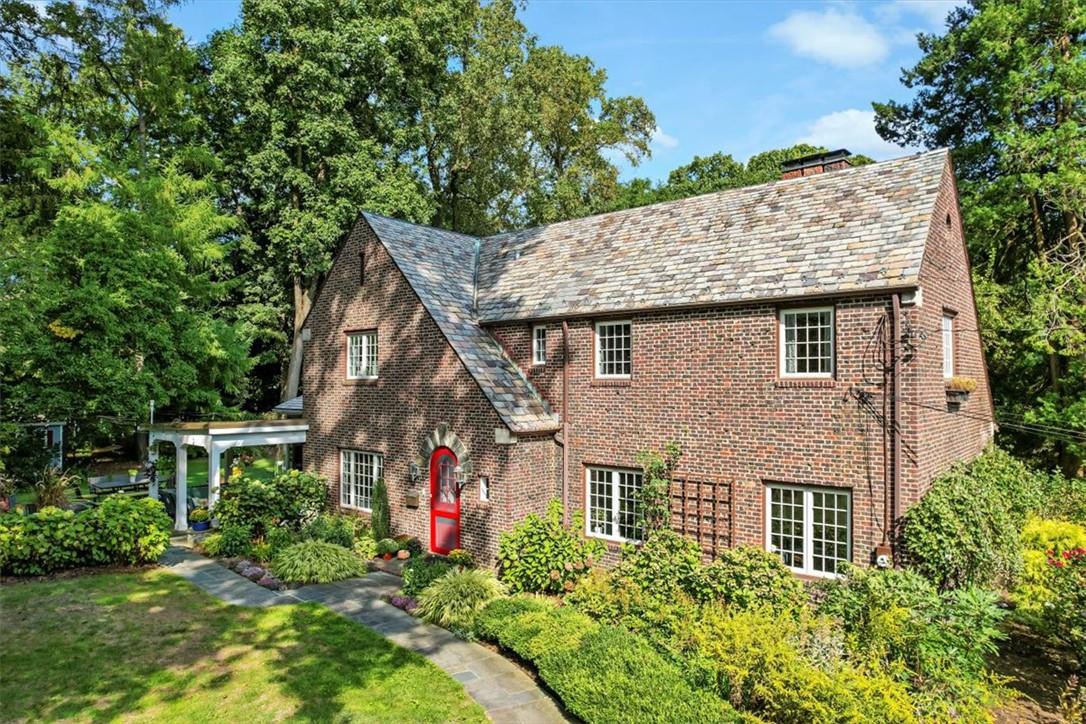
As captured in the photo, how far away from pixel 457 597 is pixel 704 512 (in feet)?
17.1

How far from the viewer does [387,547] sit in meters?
15.4

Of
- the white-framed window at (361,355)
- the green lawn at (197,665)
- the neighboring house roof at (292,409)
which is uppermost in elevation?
the white-framed window at (361,355)

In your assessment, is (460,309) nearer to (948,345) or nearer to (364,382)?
(364,382)

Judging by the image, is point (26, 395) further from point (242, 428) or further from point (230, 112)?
point (230, 112)

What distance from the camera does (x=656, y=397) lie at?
13539mm

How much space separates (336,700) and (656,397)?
27.3 feet

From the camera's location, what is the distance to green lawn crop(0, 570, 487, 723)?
8.27 m

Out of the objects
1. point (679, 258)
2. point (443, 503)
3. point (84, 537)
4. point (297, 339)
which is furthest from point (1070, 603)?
point (297, 339)

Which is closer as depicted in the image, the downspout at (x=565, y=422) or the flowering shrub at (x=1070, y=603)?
the flowering shrub at (x=1070, y=603)

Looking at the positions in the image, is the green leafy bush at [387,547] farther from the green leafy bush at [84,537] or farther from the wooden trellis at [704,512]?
the wooden trellis at [704,512]

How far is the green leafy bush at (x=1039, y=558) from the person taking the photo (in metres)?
9.67

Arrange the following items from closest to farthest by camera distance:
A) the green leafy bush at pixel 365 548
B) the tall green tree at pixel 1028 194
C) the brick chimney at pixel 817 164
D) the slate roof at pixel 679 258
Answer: the slate roof at pixel 679 258
the green leafy bush at pixel 365 548
the brick chimney at pixel 817 164
the tall green tree at pixel 1028 194

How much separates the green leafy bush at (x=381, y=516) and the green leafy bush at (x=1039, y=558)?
43.5ft

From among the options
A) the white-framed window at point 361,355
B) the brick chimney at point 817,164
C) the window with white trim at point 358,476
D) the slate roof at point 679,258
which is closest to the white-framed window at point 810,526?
the slate roof at point 679,258
